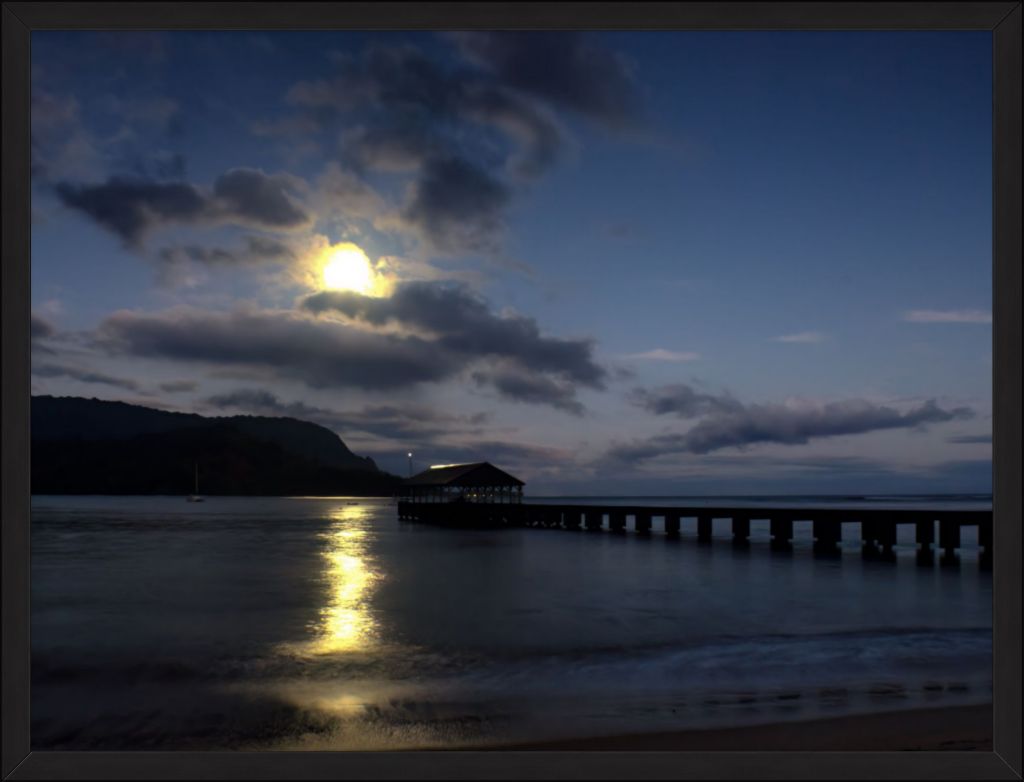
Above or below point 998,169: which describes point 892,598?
below

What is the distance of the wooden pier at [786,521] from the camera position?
2886 cm

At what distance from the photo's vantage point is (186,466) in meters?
192

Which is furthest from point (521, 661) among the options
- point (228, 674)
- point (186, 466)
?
point (186, 466)

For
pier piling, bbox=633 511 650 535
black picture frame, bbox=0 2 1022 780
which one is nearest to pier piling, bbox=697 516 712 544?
pier piling, bbox=633 511 650 535

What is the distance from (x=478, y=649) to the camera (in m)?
12.2

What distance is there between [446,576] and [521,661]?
11977 millimetres

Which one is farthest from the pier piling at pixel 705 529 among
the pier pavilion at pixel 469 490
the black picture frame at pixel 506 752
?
the black picture frame at pixel 506 752

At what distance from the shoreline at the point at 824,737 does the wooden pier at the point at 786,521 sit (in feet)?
72.8

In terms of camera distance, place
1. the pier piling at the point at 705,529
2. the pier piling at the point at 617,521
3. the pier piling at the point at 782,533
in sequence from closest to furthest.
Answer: the pier piling at the point at 782,533 → the pier piling at the point at 705,529 → the pier piling at the point at 617,521

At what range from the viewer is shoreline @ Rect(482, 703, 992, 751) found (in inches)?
263

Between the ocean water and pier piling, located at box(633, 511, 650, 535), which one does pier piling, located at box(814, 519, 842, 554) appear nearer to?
the ocean water

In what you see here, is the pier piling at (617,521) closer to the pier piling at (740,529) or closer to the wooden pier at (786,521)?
the wooden pier at (786,521)

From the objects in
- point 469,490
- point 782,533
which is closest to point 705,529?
point 782,533

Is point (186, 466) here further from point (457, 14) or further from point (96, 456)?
point (457, 14)
